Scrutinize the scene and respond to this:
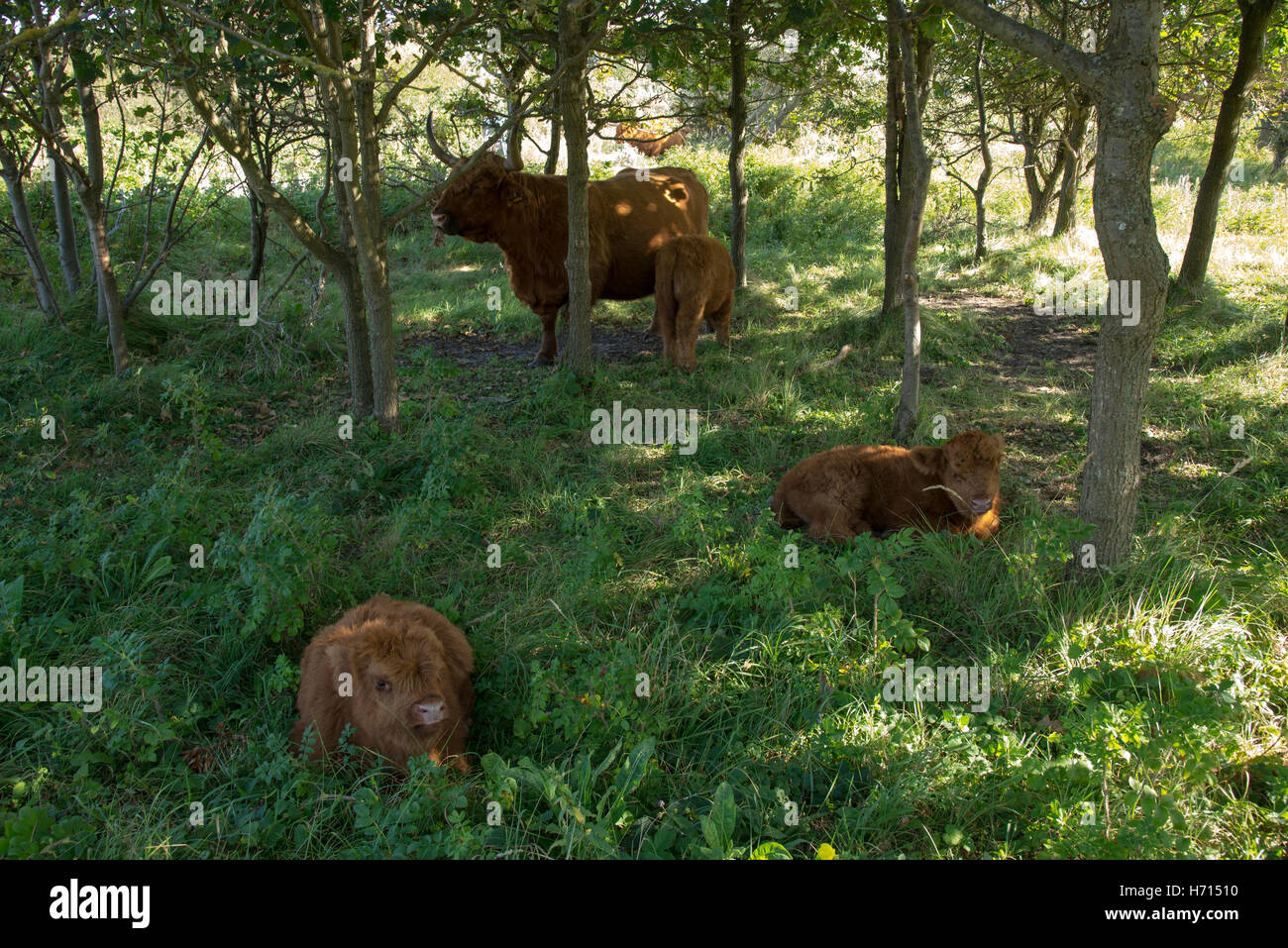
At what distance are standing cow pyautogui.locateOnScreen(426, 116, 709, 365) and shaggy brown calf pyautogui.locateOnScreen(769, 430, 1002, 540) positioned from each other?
430 cm

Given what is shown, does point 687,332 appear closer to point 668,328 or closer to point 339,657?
point 668,328

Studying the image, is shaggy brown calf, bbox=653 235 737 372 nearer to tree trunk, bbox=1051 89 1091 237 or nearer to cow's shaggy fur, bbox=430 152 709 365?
cow's shaggy fur, bbox=430 152 709 365

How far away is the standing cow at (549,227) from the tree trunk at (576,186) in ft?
3.98

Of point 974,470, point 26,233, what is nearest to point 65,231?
point 26,233

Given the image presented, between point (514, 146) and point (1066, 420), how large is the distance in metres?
6.47

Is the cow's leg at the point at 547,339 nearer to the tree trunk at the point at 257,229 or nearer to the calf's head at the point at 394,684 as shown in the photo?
the tree trunk at the point at 257,229

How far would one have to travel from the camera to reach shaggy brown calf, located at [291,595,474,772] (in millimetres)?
3410

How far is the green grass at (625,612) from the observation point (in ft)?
9.86

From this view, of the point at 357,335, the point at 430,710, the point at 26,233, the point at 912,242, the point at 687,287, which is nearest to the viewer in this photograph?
the point at 430,710

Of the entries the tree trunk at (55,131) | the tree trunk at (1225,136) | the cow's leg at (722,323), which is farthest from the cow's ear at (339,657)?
the tree trunk at (1225,136)

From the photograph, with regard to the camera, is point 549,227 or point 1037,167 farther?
point 1037,167

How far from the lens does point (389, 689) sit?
344 cm

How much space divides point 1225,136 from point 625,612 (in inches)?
389

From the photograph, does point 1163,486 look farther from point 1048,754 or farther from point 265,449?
point 265,449
